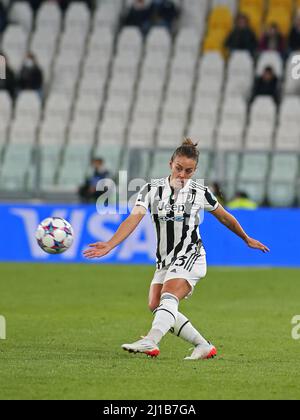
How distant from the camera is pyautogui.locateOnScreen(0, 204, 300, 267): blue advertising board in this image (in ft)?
71.1

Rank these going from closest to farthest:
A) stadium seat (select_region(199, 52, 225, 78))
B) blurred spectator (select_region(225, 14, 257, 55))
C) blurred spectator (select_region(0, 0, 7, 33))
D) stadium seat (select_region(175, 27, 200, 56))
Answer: blurred spectator (select_region(225, 14, 257, 55)) → stadium seat (select_region(199, 52, 225, 78)) → stadium seat (select_region(175, 27, 200, 56)) → blurred spectator (select_region(0, 0, 7, 33))

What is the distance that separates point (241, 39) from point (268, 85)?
176 cm

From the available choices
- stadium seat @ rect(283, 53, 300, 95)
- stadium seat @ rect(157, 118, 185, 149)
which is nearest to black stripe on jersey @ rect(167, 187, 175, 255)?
stadium seat @ rect(157, 118, 185, 149)

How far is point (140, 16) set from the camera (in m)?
29.1

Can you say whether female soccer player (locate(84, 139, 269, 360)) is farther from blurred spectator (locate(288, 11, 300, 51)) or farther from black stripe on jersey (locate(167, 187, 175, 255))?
blurred spectator (locate(288, 11, 300, 51))

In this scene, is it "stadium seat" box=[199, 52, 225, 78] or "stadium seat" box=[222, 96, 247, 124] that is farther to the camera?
"stadium seat" box=[199, 52, 225, 78]

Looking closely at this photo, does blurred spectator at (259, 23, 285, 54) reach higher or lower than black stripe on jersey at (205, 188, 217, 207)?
higher

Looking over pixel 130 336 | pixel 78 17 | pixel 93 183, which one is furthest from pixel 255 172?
pixel 130 336

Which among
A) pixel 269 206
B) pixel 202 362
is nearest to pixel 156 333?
pixel 202 362

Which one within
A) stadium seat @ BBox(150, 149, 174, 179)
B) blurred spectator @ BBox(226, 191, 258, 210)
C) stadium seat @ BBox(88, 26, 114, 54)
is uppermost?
stadium seat @ BBox(88, 26, 114, 54)

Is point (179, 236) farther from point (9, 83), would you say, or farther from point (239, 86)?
point (9, 83)

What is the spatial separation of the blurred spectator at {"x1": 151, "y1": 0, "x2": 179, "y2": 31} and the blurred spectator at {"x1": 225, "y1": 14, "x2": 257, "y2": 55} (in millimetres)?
1850
